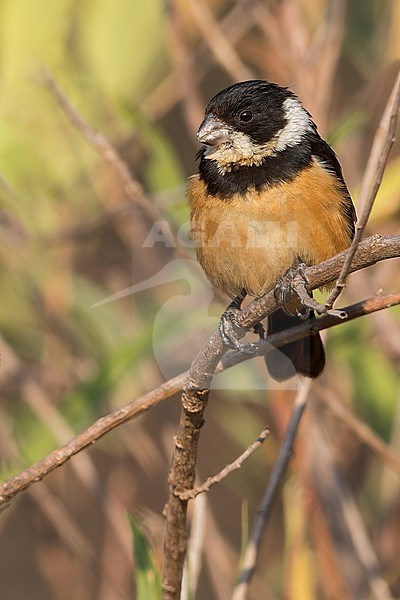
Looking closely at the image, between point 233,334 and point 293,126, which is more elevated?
point 293,126

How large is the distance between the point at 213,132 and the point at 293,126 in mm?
215

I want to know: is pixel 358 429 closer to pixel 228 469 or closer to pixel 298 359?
pixel 298 359

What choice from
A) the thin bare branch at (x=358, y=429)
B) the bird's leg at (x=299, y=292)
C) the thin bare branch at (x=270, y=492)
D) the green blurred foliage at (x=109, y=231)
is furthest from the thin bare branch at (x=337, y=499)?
the bird's leg at (x=299, y=292)

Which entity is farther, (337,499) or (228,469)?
(337,499)

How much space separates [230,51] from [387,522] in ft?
5.09

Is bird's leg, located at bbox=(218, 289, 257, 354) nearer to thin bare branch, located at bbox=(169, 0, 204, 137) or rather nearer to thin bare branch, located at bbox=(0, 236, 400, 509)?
thin bare branch, located at bbox=(0, 236, 400, 509)

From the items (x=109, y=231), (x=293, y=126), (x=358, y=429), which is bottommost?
(x=358, y=429)

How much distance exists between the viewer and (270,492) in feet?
8.00

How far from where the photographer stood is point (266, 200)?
2492 millimetres

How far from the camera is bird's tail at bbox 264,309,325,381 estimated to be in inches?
100

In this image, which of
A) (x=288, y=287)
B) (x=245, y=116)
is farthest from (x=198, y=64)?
A: (x=288, y=287)

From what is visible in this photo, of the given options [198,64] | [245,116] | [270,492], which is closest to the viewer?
[270,492]

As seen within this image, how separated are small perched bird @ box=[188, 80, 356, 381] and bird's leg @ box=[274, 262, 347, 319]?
1.8 inches

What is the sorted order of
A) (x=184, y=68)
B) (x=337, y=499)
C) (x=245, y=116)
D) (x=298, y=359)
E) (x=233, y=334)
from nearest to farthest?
1. (x=233, y=334)
2. (x=298, y=359)
3. (x=245, y=116)
4. (x=337, y=499)
5. (x=184, y=68)
